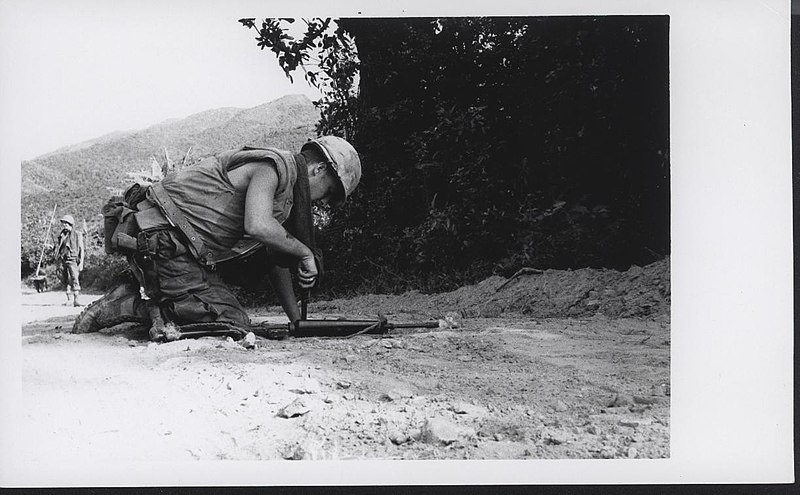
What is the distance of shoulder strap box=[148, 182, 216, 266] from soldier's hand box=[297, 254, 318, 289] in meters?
0.47

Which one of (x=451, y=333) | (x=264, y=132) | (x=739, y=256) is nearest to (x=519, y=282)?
(x=451, y=333)

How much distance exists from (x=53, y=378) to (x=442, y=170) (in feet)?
8.14

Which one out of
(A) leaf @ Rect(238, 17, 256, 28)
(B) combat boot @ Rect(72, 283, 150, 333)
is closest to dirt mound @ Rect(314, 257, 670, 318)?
(B) combat boot @ Rect(72, 283, 150, 333)

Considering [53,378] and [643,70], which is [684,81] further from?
[53,378]

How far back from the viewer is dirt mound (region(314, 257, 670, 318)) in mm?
5395

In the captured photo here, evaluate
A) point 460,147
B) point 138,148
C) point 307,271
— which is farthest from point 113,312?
point 460,147

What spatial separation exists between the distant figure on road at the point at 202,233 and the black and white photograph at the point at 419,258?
0.01 metres

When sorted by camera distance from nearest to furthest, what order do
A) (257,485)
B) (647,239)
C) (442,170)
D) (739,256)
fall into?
1. (257,485)
2. (739,256)
3. (647,239)
4. (442,170)

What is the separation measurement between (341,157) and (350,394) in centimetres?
142

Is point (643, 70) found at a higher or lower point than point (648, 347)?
higher

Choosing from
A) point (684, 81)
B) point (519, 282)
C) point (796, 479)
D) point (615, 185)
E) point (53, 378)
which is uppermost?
point (684, 81)

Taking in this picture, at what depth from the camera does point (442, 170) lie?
566 cm

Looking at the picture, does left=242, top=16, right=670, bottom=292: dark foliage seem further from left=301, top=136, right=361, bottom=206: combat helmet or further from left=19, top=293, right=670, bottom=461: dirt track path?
left=19, top=293, right=670, bottom=461: dirt track path

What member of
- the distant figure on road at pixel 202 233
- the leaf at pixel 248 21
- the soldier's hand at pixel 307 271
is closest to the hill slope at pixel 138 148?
the distant figure on road at pixel 202 233
